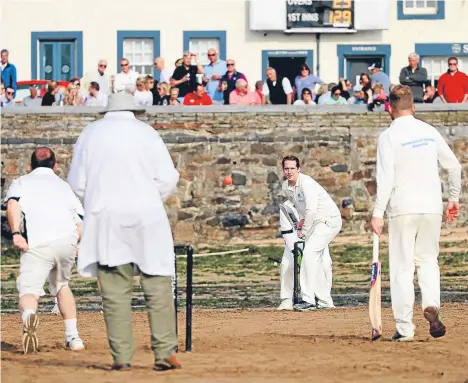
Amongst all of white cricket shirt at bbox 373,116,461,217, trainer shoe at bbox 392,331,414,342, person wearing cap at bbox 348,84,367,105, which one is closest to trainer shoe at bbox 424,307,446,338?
trainer shoe at bbox 392,331,414,342

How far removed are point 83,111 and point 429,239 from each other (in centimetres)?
1961

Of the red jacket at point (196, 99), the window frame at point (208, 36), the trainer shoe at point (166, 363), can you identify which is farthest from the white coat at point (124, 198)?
the window frame at point (208, 36)

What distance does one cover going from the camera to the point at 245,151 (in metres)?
33.6

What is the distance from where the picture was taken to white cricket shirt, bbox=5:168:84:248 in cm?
1373

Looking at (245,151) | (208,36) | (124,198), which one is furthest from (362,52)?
(124,198)

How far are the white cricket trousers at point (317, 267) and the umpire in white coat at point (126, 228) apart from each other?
6.84m

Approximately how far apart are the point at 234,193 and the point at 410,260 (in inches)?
772

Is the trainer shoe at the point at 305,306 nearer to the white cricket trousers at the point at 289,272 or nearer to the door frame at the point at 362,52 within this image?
the white cricket trousers at the point at 289,272

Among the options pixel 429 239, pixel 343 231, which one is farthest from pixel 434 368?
pixel 343 231

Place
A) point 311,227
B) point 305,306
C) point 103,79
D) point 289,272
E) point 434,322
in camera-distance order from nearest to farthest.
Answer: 1. point 434,322
2. point 305,306
3. point 311,227
4. point 289,272
5. point 103,79

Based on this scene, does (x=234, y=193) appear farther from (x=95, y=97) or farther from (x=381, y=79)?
(x=381, y=79)

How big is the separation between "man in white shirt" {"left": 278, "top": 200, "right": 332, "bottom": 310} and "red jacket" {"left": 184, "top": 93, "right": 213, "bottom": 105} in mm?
13498

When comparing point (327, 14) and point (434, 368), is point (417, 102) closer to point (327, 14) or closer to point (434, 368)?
point (327, 14)

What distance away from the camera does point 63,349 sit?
545 inches
